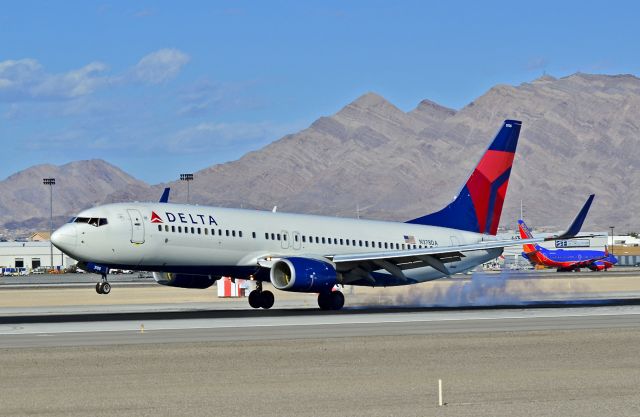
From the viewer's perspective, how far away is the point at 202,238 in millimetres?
52562

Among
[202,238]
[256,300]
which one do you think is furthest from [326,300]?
[202,238]

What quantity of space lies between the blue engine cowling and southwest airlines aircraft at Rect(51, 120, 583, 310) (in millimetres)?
47

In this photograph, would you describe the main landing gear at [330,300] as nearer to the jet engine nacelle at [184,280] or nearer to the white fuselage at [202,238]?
the white fuselage at [202,238]

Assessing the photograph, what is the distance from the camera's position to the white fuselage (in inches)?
1994

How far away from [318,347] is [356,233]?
1027 inches

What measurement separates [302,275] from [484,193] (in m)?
17.5

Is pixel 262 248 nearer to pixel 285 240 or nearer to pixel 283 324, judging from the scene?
Result: pixel 285 240

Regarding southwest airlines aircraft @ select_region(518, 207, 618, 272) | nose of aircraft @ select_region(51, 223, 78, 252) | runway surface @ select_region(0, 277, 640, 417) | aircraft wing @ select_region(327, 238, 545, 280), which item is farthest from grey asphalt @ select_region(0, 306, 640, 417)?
southwest airlines aircraft @ select_region(518, 207, 618, 272)

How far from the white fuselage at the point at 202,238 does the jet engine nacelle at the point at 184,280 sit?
2657 mm

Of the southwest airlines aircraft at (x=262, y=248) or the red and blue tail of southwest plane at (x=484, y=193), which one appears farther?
the red and blue tail of southwest plane at (x=484, y=193)

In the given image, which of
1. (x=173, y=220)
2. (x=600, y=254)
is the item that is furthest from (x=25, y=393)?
(x=600, y=254)

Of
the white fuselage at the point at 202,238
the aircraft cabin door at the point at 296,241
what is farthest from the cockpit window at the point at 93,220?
the aircraft cabin door at the point at 296,241

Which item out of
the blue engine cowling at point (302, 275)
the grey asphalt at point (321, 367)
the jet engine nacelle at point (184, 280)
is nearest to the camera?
the grey asphalt at point (321, 367)

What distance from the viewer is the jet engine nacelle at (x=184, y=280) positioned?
56.5m
